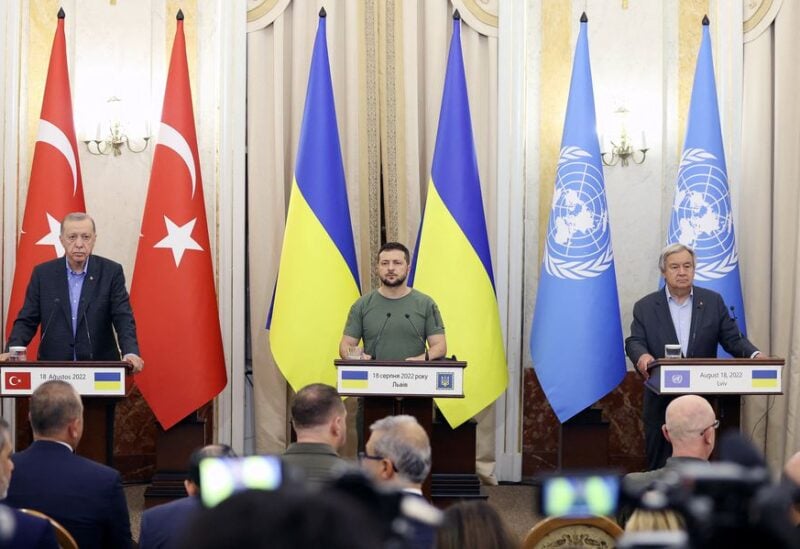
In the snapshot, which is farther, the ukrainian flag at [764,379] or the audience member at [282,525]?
the ukrainian flag at [764,379]

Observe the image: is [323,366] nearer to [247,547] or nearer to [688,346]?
[688,346]

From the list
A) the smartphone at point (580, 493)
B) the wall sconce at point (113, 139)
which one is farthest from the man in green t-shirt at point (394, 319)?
the smartphone at point (580, 493)

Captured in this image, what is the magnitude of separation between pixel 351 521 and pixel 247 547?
0.32 ft

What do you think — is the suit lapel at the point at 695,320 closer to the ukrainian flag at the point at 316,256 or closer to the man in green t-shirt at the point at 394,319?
the man in green t-shirt at the point at 394,319

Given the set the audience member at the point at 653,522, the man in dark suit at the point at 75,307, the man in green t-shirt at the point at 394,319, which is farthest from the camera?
the man in green t-shirt at the point at 394,319

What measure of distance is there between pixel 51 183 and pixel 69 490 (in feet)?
12.0

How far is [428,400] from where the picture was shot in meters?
6.27

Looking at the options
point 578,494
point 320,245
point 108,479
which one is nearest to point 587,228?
point 320,245

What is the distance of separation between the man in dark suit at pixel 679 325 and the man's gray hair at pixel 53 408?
3.20m

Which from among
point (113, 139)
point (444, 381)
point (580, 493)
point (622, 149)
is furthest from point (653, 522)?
point (113, 139)

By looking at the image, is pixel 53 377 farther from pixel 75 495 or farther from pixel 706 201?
pixel 706 201

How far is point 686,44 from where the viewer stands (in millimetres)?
7879

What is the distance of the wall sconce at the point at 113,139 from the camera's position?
764 cm

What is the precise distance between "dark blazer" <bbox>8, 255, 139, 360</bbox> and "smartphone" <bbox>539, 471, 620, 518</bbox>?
4746 mm
